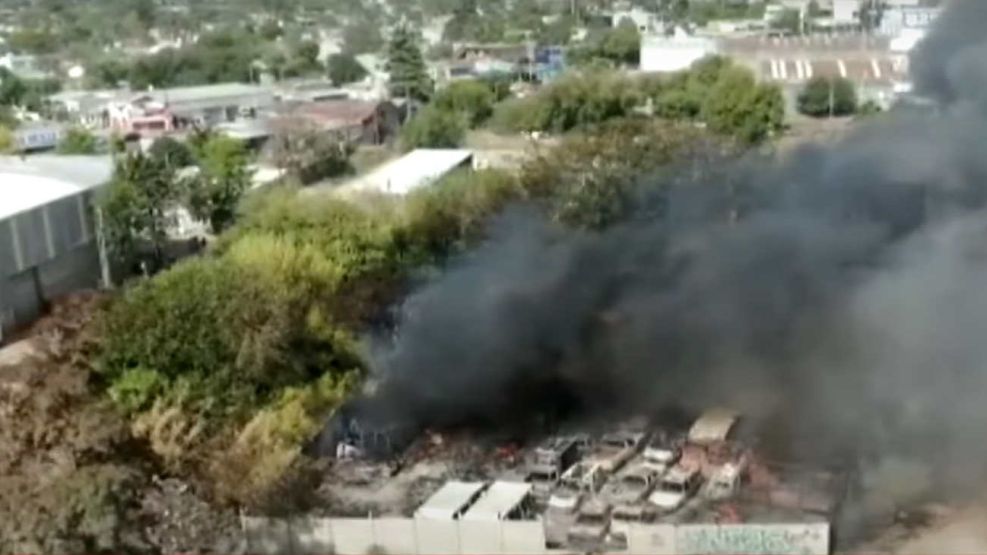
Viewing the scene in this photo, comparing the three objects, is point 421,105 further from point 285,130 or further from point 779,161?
point 779,161

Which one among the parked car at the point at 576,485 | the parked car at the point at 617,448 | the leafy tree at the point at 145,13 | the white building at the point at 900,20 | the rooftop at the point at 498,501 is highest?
the leafy tree at the point at 145,13

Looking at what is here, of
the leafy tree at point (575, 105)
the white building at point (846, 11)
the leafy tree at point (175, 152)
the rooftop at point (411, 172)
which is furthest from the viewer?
the white building at point (846, 11)

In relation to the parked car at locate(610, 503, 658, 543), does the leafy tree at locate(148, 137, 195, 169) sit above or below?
above

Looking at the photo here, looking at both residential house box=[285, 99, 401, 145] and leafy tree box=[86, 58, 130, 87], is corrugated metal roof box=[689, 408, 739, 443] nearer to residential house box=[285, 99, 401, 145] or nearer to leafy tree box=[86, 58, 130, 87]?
residential house box=[285, 99, 401, 145]

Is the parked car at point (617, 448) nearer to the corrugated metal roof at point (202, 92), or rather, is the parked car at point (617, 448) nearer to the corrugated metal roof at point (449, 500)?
the corrugated metal roof at point (449, 500)

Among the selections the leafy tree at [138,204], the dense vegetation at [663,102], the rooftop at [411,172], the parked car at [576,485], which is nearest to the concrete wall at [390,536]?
the parked car at [576,485]

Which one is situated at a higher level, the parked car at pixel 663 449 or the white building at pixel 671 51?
the white building at pixel 671 51

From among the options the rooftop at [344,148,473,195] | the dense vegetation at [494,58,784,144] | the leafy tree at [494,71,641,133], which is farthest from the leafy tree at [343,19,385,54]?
the rooftop at [344,148,473,195]
